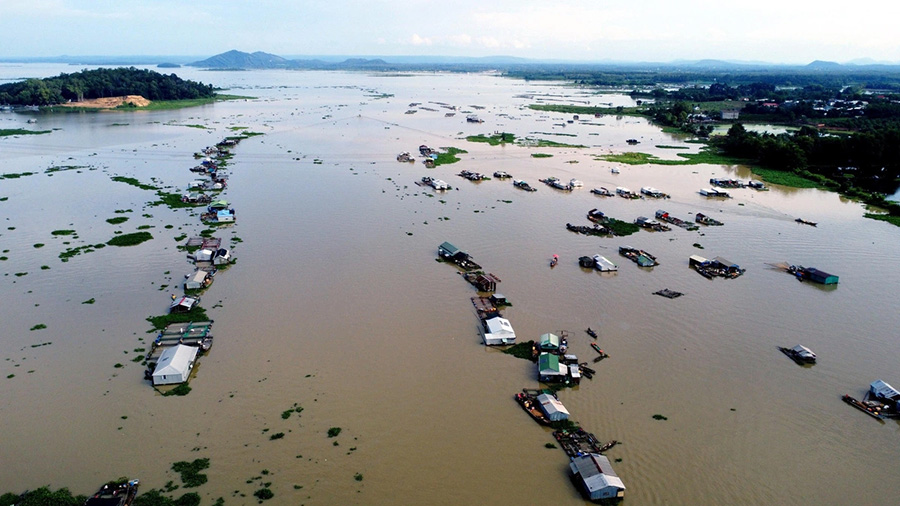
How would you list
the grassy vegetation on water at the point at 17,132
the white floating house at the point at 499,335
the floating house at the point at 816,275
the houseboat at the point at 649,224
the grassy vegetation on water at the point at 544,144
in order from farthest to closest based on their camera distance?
the grassy vegetation on water at the point at 544,144, the grassy vegetation on water at the point at 17,132, the houseboat at the point at 649,224, the floating house at the point at 816,275, the white floating house at the point at 499,335

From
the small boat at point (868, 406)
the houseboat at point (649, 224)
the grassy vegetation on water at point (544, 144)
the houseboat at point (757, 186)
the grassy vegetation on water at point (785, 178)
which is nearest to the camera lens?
the small boat at point (868, 406)

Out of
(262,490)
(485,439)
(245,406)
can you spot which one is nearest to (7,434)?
(245,406)

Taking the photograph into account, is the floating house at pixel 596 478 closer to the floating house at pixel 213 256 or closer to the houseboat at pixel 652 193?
the floating house at pixel 213 256

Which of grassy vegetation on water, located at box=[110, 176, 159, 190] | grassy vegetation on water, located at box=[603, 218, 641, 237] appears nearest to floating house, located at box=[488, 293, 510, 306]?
grassy vegetation on water, located at box=[603, 218, 641, 237]

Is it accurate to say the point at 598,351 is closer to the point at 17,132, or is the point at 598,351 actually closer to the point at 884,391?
the point at 884,391

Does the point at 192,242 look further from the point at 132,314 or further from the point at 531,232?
the point at 531,232

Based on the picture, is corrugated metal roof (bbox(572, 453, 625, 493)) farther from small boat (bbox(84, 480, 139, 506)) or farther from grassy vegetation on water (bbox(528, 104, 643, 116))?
grassy vegetation on water (bbox(528, 104, 643, 116))

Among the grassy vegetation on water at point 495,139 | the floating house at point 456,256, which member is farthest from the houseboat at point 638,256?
the grassy vegetation on water at point 495,139
